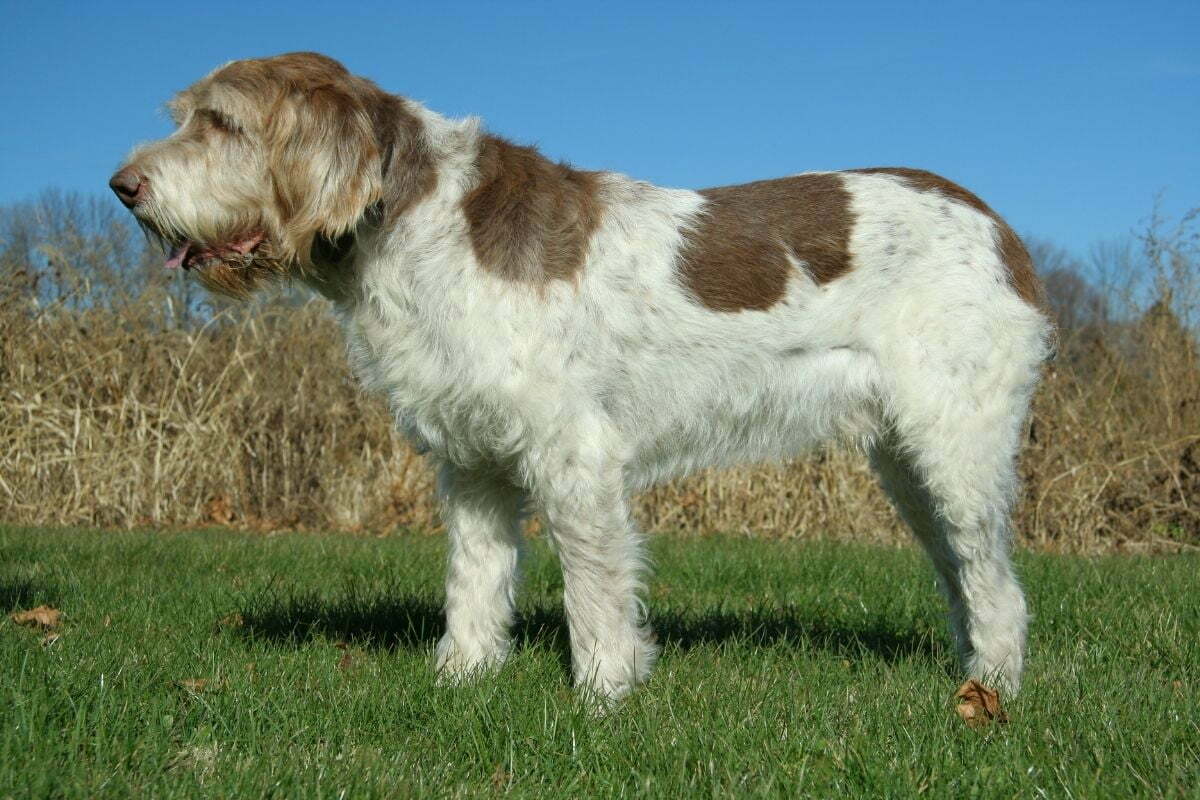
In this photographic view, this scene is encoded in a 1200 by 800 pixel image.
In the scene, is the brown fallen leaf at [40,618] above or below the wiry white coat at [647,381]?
below

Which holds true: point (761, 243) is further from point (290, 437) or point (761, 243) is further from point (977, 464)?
point (290, 437)

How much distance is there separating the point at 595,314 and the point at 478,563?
1.13 m

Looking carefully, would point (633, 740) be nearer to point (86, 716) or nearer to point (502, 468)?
point (502, 468)

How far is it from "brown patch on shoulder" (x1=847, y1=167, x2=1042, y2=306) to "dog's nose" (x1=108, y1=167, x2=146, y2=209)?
2650mm

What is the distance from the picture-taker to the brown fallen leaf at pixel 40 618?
179 inches

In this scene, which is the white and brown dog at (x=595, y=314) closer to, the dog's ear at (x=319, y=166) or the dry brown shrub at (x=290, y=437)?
the dog's ear at (x=319, y=166)

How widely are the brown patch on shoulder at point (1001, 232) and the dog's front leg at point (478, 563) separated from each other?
76.6 inches

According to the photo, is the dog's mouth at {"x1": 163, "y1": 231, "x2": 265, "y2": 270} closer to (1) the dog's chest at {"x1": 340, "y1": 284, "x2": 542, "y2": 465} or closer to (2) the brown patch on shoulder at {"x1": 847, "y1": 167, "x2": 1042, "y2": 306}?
(1) the dog's chest at {"x1": 340, "y1": 284, "x2": 542, "y2": 465}

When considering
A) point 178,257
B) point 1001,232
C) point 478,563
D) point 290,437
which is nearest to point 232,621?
point 478,563

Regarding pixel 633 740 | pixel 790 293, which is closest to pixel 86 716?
pixel 633 740

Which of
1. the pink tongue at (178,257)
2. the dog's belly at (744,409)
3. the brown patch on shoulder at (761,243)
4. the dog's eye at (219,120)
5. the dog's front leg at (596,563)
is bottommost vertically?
the dog's front leg at (596,563)

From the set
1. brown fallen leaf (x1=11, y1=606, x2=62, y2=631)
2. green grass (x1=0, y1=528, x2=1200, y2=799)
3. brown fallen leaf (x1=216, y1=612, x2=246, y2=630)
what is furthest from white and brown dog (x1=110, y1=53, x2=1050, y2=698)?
brown fallen leaf (x1=11, y1=606, x2=62, y2=631)

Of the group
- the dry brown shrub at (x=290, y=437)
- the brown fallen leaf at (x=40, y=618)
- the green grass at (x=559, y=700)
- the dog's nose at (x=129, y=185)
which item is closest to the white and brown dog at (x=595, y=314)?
the dog's nose at (x=129, y=185)

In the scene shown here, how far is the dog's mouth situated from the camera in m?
3.76
